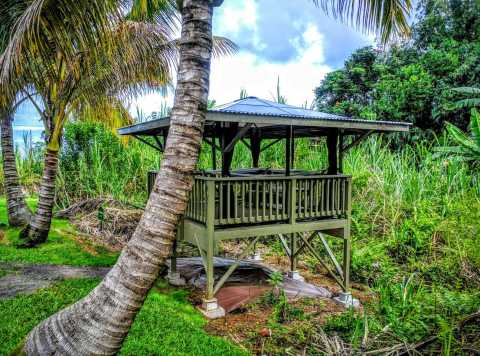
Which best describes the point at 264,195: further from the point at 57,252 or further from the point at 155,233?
the point at 57,252

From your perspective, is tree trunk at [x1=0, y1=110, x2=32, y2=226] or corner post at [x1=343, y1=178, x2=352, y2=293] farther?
tree trunk at [x1=0, y1=110, x2=32, y2=226]

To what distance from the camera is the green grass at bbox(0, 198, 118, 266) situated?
7.72 meters

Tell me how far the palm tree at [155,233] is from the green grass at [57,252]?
15.8 feet

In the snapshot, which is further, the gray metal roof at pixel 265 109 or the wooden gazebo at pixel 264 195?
the gray metal roof at pixel 265 109

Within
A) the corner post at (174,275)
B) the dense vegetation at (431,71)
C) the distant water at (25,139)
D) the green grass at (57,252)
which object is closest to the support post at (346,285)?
the corner post at (174,275)

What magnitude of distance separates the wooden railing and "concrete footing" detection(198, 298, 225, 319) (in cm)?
120

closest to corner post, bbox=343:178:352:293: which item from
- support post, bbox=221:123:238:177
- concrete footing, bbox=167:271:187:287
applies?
support post, bbox=221:123:238:177

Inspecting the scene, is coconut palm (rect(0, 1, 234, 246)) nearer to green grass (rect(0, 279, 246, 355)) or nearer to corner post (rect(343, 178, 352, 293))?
green grass (rect(0, 279, 246, 355))

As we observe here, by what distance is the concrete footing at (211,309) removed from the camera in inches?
231

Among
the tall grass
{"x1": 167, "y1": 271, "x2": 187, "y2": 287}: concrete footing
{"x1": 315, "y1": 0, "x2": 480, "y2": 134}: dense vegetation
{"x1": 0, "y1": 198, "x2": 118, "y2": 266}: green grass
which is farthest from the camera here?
{"x1": 315, "y1": 0, "x2": 480, "y2": 134}: dense vegetation

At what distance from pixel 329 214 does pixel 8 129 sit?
8.02 m

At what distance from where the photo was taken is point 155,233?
2980mm

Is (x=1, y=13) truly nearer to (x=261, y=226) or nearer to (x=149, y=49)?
(x=149, y=49)

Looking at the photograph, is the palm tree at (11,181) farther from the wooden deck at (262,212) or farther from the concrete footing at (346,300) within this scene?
the concrete footing at (346,300)
